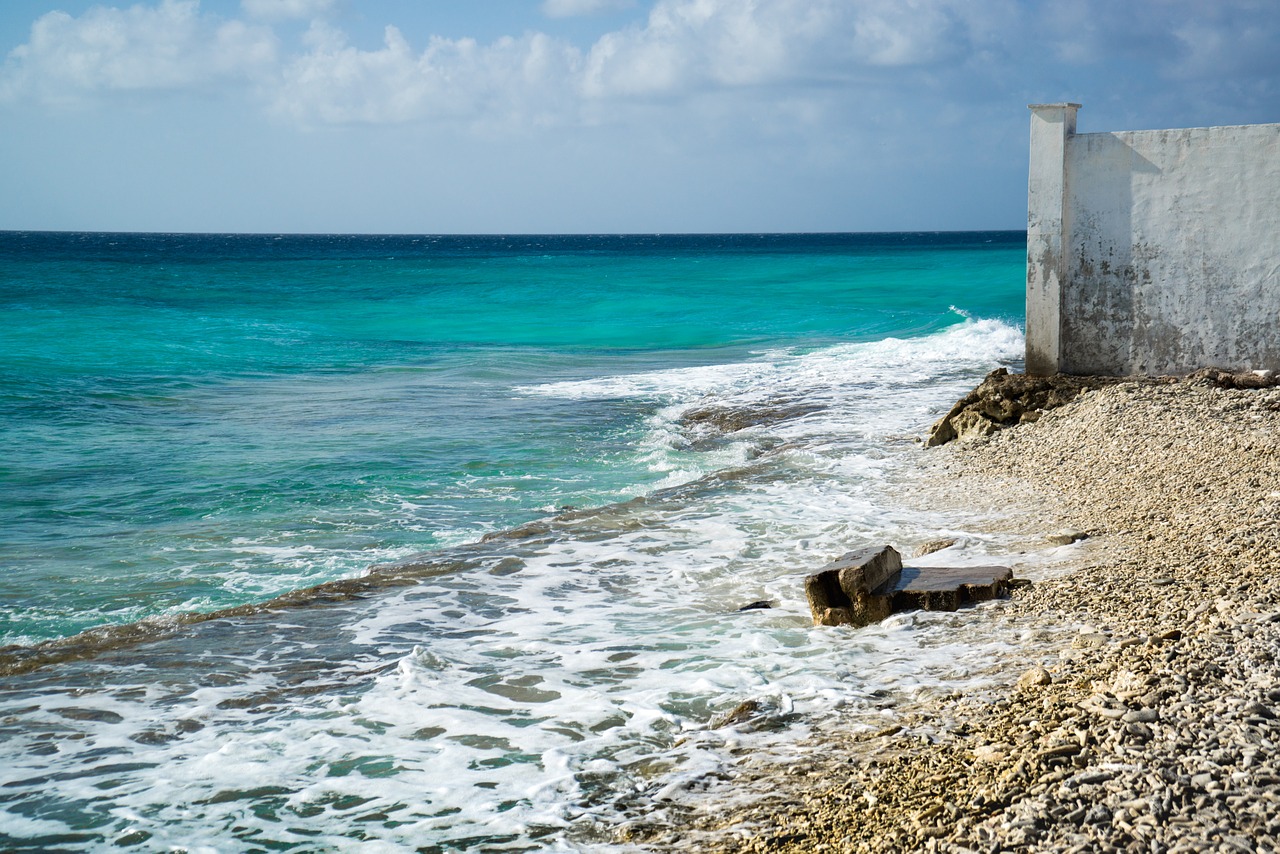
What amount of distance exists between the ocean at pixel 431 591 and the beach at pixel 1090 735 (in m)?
0.34

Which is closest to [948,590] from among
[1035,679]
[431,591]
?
[1035,679]

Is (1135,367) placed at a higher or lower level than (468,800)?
higher

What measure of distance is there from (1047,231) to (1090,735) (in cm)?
820

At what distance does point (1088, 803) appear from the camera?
3377 millimetres

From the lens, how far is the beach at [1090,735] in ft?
10.9

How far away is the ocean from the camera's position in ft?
14.1

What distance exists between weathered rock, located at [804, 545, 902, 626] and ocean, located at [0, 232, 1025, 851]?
160mm

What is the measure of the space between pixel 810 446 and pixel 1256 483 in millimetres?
4856

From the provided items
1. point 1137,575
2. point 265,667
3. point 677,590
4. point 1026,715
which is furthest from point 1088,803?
point 265,667

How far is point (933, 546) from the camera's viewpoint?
729 centimetres

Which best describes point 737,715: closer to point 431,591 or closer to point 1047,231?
point 431,591

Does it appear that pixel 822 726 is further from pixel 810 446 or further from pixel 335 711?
pixel 810 446

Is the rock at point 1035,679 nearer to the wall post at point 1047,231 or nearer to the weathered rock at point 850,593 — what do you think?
the weathered rock at point 850,593

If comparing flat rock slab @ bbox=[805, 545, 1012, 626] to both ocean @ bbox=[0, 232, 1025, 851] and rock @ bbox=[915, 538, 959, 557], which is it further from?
rock @ bbox=[915, 538, 959, 557]
